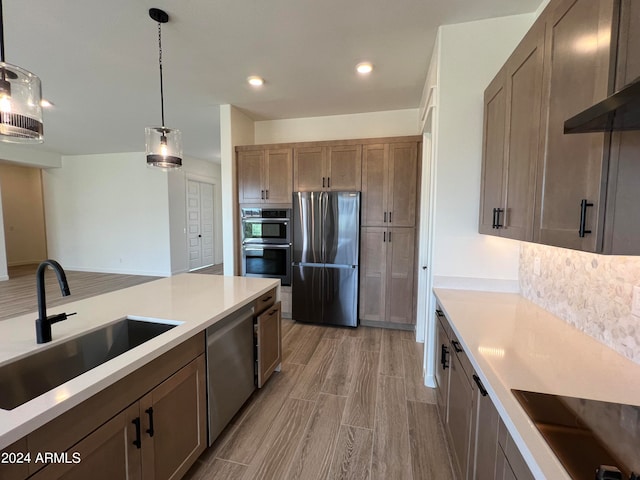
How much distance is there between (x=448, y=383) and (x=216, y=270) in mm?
6754

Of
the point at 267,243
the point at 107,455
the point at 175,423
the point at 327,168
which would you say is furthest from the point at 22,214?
the point at 107,455

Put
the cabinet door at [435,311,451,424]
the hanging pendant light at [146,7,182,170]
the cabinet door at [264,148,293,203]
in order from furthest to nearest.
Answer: the cabinet door at [264,148,293,203], the hanging pendant light at [146,7,182,170], the cabinet door at [435,311,451,424]

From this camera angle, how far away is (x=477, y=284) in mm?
2168

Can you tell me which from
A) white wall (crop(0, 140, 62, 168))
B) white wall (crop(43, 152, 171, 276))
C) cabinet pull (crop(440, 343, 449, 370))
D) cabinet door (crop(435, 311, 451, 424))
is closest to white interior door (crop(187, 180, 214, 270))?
white wall (crop(43, 152, 171, 276))

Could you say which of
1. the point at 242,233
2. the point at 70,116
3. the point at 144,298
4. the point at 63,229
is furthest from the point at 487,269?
the point at 63,229

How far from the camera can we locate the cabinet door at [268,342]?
2.17 metres

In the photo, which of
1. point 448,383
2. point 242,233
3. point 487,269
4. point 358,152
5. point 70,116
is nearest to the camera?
point 448,383

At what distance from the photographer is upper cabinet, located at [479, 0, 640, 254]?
0.84 meters

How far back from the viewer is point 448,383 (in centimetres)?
171

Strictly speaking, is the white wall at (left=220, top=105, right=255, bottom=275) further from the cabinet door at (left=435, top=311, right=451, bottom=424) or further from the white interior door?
the white interior door

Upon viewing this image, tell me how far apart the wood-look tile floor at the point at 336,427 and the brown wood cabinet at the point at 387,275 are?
67cm

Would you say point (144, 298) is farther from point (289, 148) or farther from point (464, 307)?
point (289, 148)

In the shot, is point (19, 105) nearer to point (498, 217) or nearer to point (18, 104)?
point (18, 104)

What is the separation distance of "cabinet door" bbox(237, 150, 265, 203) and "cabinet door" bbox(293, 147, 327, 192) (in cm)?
49
